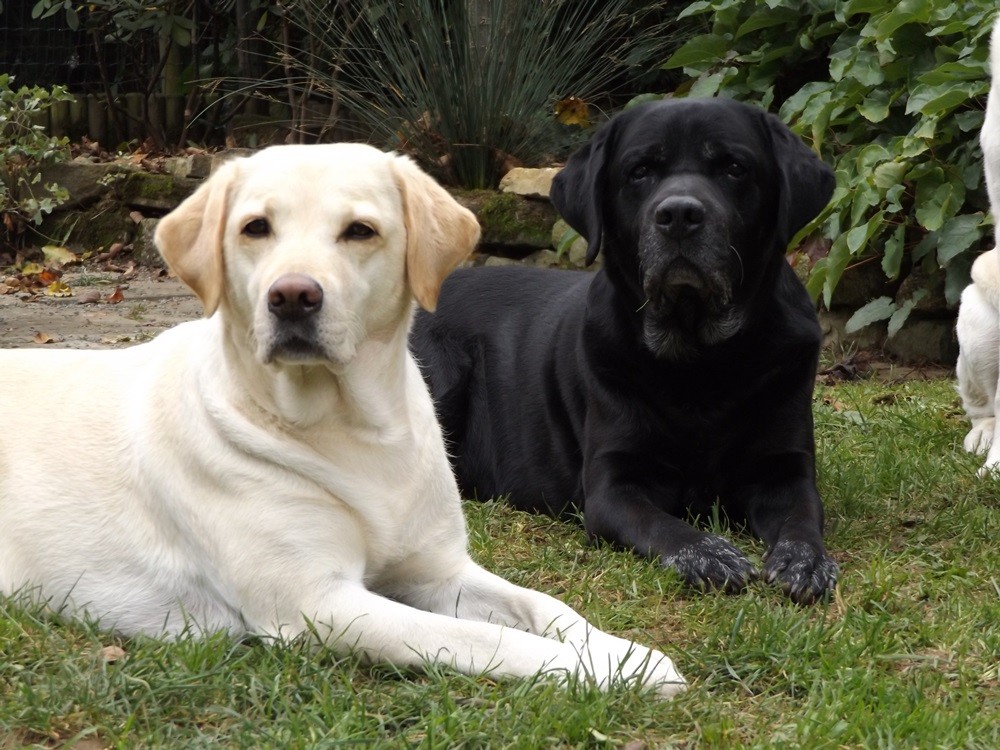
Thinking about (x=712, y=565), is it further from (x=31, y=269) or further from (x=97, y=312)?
(x=31, y=269)

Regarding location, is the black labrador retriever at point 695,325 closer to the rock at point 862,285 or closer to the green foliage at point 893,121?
the green foliage at point 893,121

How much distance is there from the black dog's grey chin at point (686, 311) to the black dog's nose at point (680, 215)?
0.32 ft

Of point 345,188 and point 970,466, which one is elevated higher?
point 345,188

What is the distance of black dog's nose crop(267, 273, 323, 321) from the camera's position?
8.36 feet

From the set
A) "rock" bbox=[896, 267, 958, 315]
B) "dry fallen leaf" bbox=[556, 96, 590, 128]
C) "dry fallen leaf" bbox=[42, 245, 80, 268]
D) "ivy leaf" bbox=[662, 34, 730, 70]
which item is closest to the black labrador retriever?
"rock" bbox=[896, 267, 958, 315]

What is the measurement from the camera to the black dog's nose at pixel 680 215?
3520mm

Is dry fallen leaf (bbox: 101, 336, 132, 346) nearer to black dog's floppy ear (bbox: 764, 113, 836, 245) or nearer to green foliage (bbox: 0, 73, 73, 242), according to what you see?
green foliage (bbox: 0, 73, 73, 242)

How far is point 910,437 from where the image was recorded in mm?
4895

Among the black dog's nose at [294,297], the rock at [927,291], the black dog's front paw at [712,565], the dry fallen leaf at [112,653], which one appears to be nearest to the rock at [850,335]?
the rock at [927,291]

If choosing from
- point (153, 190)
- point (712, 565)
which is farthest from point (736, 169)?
point (153, 190)

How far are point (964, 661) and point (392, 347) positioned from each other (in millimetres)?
1378

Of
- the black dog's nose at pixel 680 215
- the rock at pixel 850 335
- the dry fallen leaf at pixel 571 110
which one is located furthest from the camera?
the dry fallen leaf at pixel 571 110

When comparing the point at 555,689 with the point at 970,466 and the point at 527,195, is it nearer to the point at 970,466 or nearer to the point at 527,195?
the point at 970,466

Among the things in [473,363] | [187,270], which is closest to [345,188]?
[187,270]
